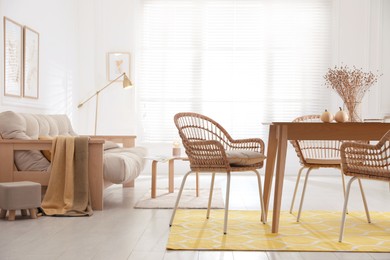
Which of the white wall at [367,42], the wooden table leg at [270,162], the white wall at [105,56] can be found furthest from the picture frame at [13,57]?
the white wall at [367,42]

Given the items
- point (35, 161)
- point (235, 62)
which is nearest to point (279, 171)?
point (35, 161)

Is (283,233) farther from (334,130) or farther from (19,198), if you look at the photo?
(19,198)

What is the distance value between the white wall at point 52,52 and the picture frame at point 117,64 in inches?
17.7

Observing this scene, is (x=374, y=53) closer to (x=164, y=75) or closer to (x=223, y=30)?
(x=223, y=30)

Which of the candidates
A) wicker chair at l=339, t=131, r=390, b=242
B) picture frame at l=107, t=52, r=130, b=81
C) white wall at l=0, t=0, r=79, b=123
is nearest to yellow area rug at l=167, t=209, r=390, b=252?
wicker chair at l=339, t=131, r=390, b=242

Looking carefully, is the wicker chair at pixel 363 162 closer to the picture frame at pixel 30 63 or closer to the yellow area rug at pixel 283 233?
the yellow area rug at pixel 283 233

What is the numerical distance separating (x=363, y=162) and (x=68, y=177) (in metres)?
2.20

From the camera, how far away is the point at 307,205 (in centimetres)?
442

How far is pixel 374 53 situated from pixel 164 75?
2.94 meters

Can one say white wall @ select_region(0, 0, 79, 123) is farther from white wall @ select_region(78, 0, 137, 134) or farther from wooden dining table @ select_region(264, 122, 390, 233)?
wooden dining table @ select_region(264, 122, 390, 233)

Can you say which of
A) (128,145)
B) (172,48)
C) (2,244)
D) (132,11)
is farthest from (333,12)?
(2,244)

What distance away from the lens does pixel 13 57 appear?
Result: 16.0 feet

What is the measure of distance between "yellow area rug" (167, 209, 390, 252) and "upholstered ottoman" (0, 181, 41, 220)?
3.35ft

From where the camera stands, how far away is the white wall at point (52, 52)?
499cm
